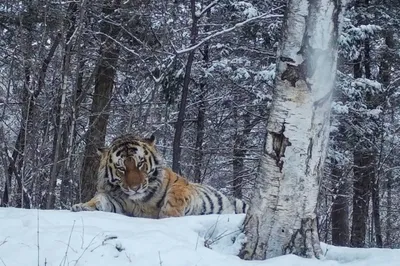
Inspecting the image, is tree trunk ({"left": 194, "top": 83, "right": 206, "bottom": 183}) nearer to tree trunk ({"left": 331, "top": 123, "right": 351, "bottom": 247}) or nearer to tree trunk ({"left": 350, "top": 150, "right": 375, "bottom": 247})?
tree trunk ({"left": 331, "top": 123, "right": 351, "bottom": 247})

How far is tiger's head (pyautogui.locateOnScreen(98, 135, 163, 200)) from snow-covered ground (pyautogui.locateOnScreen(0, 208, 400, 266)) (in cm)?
97

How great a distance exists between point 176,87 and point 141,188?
22.3ft

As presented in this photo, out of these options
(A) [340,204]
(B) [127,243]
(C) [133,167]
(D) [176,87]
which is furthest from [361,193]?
(B) [127,243]

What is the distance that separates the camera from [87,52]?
1292 cm

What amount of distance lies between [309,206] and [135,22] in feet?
26.5

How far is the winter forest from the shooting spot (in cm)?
1135

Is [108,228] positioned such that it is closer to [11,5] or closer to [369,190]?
[11,5]

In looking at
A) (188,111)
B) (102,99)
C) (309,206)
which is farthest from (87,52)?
(309,206)

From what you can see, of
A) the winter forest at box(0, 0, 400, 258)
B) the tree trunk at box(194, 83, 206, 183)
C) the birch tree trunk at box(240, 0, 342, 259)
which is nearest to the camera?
the birch tree trunk at box(240, 0, 342, 259)

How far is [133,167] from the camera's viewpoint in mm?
7094

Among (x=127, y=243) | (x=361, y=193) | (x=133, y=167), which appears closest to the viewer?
(x=127, y=243)

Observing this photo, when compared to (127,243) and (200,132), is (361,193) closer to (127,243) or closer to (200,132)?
(200,132)

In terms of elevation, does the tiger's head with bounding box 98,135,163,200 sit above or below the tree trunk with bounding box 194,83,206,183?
below

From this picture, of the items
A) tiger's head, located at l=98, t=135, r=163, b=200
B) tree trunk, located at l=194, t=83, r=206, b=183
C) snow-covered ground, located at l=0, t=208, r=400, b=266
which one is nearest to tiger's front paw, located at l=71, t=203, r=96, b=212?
tiger's head, located at l=98, t=135, r=163, b=200
